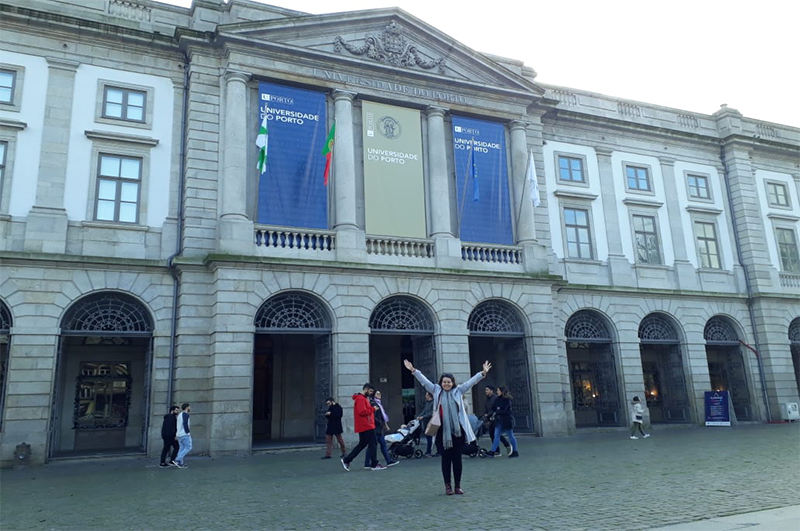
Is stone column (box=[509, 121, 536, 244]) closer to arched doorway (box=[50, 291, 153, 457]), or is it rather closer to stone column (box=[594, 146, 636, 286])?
stone column (box=[594, 146, 636, 286])

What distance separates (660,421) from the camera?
28.0 m

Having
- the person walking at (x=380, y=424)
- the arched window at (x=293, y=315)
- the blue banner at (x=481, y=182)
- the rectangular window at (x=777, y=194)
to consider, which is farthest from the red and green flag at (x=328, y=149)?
the rectangular window at (x=777, y=194)

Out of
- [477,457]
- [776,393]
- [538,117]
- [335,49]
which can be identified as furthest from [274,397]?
[776,393]

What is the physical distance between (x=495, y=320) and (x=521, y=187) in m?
5.39

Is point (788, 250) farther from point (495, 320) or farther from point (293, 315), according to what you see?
point (293, 315)

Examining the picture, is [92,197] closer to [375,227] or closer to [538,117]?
[375,227]

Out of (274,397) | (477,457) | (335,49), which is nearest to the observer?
(477,457)

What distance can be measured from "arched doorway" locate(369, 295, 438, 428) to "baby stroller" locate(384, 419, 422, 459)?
428cm

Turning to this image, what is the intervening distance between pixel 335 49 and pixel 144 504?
16.8m

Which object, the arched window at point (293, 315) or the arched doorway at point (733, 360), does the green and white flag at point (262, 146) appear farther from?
the arched doorway at point (733, 360)

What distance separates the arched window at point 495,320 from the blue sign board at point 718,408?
916 cm

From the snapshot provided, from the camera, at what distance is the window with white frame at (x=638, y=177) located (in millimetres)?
27844

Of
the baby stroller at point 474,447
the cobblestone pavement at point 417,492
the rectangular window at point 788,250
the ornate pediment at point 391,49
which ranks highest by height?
the ornate pediment at point 391,49

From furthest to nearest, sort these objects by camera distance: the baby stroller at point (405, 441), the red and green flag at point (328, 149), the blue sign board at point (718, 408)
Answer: the blue sign board at point (718, 408) → the red and green flag at point (328, 149) → the baby stroller at point (405, 441)
